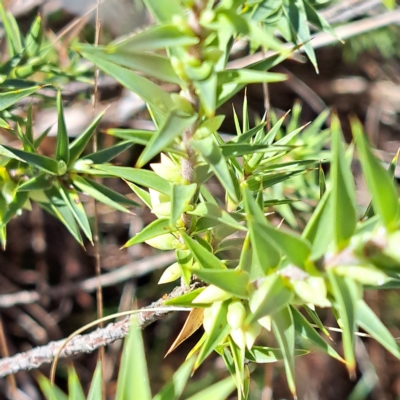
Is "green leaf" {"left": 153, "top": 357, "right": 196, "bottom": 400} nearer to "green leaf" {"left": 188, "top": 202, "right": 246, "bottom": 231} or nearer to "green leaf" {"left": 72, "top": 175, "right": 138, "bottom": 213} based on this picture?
"green leaf" {"left": 188, "top": 202, "right": 246, "bottom": 231}

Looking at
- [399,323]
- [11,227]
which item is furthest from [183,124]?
[399,323]

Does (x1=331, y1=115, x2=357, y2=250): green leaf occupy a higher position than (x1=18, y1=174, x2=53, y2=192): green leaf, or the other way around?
(x1=331, y1=115, x2=357, y2=250): green leaf

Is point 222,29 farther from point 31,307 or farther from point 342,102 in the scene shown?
point 342,102

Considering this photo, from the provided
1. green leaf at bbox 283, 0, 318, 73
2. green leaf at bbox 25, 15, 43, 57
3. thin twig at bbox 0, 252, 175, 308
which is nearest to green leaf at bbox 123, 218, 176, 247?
green leaf at bbox 283, 0, 318, 73

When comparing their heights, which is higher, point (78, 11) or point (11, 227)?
point (78, 11)

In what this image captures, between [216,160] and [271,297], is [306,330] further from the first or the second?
[216,160]

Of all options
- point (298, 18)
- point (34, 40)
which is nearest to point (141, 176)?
point (298, 18)
